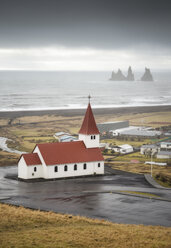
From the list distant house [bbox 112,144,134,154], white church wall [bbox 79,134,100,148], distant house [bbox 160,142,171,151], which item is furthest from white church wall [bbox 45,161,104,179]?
distant house [bbox 160,142,171,151]

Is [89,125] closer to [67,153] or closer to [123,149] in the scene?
[67,153]

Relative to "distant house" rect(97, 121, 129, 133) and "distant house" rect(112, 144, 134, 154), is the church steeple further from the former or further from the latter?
"distant house" rect(97, 121, 129, 133)

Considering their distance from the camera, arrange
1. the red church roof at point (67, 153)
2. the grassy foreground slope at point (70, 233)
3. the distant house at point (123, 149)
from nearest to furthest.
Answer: the grassy foreground slope at point (70, 233)
the red church roof at point (67, 153)
the distant house at point (123, 149)

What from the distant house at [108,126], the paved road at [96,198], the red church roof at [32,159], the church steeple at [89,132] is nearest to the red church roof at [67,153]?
the church steeple at [89,132]

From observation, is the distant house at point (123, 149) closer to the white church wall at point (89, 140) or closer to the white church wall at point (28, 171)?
the white church wall at point (89, 140)

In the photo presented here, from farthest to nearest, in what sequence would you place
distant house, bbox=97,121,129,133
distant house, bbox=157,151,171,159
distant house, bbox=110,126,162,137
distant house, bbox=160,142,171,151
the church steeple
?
distant house, bbox=97,121,129,133
distant house, bbox=110,126,162,137
distant house, bbox=160,142,171,151
distant house, bbox=157,151,171,159
the church steeple

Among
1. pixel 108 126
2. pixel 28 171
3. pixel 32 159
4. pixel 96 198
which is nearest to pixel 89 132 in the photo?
pixel 32 159
